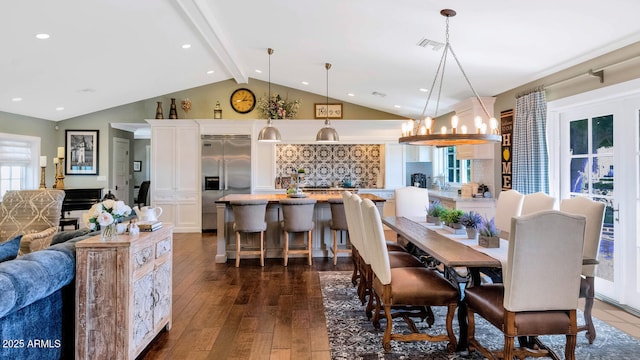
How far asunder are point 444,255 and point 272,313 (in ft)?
5.57

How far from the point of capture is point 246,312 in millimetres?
3402

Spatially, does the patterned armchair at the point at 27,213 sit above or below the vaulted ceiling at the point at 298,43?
below

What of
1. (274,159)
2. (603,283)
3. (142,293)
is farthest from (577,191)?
(274,159)

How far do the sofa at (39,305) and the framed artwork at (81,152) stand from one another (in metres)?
6.21

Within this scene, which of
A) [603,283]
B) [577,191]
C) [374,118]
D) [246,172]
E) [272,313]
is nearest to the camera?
[272,313]

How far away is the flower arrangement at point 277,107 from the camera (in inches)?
306

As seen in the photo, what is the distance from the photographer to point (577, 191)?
4035mm

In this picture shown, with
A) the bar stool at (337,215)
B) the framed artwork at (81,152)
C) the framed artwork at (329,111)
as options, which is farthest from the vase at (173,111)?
the bar stool at (337,215)

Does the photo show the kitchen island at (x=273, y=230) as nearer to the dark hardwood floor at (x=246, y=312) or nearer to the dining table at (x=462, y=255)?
the dark hardwood floor at (x=246, y=312)

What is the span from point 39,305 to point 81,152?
22.1ft

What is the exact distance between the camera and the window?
247 inches

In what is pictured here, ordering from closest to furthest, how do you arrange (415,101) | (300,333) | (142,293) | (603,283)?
(142,293) → (300,333) → (603,283) → (415,101)

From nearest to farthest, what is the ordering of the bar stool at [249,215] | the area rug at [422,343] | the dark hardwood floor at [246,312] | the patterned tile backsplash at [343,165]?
the area rug at [422,343]
the dark hardwood floor at [246,312]
the bar stool at [249,215]
the patterned tile backsplash at [343,165]

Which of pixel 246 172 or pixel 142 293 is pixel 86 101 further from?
pixel 142 293
